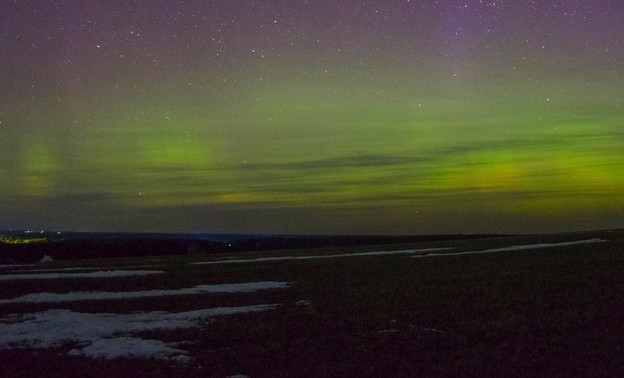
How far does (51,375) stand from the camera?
13.0m

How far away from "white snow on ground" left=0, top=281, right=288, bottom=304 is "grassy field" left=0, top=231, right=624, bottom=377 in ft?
3.37

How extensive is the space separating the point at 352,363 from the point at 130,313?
415 inches

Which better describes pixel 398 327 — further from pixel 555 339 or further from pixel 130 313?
pixel 130 313

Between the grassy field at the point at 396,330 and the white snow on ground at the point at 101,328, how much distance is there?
0.52 meters

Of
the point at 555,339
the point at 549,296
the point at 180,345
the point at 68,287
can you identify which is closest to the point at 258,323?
the point at 180,345

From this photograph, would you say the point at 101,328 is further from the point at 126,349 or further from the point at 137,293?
the point at 137,293

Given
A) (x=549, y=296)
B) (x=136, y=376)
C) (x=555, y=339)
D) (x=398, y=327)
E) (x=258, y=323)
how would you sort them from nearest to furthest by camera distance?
(x=136, y=376) < (x=555, y=339) < (x=398, y=327) < (x=258, y=323) < (x=549, y=296)

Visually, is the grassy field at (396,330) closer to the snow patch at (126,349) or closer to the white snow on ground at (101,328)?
the snow patch at (126,349)

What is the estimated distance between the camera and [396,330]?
16016 mm

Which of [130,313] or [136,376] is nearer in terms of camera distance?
[136,376]

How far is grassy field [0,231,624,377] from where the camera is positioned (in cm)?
1265

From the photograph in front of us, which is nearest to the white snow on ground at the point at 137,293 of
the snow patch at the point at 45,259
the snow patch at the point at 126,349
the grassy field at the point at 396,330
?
the grassy field at the point at 396,330

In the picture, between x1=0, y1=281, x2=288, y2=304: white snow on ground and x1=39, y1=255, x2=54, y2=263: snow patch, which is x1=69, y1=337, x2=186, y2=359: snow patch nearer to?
x1=0, y1=281, x2=288, y2=304: white snow on ground

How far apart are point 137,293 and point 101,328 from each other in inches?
373
